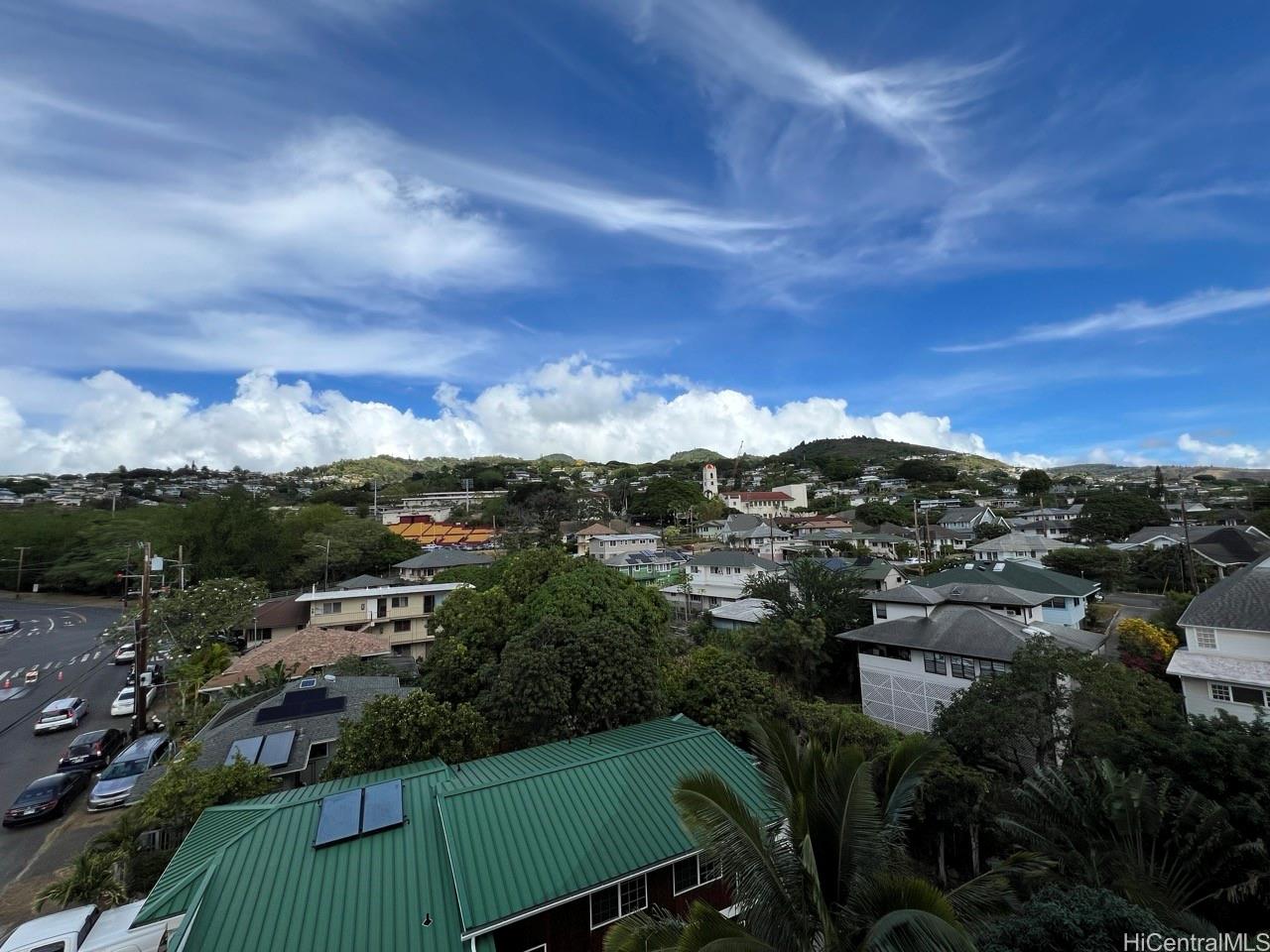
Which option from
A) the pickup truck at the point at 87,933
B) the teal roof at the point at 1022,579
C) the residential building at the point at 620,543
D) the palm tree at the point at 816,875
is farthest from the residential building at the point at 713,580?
the palm tree at the point at 816,875

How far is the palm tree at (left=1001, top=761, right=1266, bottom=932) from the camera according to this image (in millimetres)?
8625

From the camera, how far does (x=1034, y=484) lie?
10481cm

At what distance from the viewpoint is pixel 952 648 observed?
20.1m

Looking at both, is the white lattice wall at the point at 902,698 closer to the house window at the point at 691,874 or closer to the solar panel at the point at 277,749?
the house window at the point at 691,874

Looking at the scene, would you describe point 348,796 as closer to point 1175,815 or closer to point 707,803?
point 707,803

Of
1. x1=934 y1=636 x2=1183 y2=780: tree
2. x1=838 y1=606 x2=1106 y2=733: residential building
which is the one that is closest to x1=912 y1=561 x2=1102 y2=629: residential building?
x1=838 y1=606 x2=1106 y2=733: residential building

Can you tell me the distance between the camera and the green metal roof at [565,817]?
25.2 ft

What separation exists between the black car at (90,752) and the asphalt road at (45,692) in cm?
65

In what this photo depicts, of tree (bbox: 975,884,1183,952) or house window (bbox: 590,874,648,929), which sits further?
house window (bbox: 590,874,648,929)

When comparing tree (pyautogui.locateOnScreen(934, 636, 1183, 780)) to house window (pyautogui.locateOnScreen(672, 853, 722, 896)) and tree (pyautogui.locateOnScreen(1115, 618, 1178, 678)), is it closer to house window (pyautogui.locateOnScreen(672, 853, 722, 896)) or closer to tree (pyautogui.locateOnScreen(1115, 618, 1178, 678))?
tree (pyautogui.locateOnScreen(1115, 618, 1178, 678))

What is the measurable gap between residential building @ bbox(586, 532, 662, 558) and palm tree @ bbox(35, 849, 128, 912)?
5102 cm

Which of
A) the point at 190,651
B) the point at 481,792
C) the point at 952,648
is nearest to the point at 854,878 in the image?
the point at 481,792

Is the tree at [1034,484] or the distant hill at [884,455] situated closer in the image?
the tree at [1034,484]

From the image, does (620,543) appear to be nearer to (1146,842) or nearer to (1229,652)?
(1229,652)
